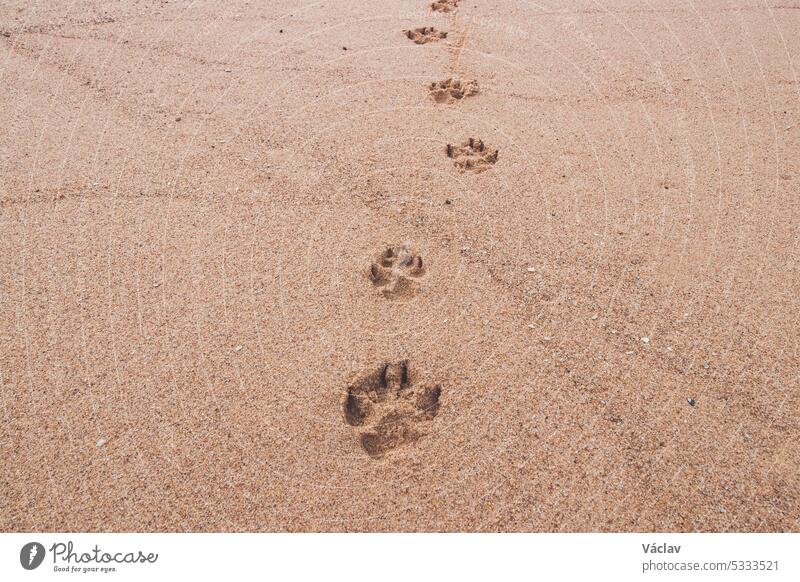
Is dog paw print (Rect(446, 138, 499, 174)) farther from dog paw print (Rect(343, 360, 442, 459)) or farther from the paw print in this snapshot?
the paw print

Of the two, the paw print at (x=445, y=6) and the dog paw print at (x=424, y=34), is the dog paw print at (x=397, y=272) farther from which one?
the paw print at (x=445, y=6)

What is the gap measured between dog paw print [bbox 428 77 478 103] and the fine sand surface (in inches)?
0.9

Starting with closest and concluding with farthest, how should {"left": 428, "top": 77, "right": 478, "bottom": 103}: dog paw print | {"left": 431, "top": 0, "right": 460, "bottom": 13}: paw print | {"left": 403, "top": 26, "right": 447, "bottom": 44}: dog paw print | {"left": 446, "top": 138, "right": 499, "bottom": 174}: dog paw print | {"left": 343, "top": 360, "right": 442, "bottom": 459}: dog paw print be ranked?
{"left": 343, "top": 360, "right": 442, "bottom": 459}: dog paw print < {"left": 446, "top": 138, "right": 499, "bottom": 174}: dog paw print < {"left": 428, "top": 77, "right": 478, "bottom": 103}: dog paw print < {"left": 403, "top": 26, "right": 447, "bottom": 44}: dog paw print < {"left": 431, "top": 0, "right": 460, "bottom": 13}: paw print

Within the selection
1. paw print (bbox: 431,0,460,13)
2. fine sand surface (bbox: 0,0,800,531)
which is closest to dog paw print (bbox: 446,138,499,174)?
fine sand surface (bbox: 0,0,800,531)

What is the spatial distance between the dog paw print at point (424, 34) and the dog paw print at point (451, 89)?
0.77 m

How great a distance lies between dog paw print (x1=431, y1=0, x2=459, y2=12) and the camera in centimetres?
562

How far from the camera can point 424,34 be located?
524 cm

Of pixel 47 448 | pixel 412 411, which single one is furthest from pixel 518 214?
pixel 47 448

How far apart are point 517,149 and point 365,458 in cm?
254
